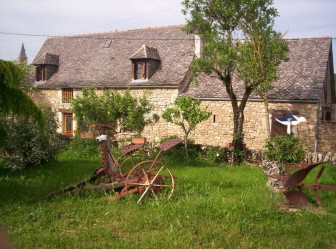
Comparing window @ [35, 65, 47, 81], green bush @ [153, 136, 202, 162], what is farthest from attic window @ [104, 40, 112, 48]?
green bush @ [153, 136, 202, 162]

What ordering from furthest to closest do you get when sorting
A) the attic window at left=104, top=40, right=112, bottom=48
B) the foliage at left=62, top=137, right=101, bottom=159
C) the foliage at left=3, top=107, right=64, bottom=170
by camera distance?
the attic window at left=104, top=40, right=112, bottom=48 → the foliage at left=62, top=137, right=101, bottom=159 → the foliage at left=3, top=107, right=64, bottom=170

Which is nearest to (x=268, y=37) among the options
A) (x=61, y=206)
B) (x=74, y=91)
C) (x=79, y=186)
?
(x=79, y=186)

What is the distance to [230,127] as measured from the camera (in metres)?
17.7

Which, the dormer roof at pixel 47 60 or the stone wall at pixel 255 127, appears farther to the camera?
the dormer roof at pixel 47 60

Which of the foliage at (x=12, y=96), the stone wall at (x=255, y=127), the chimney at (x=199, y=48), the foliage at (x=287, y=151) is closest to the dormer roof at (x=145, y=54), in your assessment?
the chimney at (x=199, y=48)

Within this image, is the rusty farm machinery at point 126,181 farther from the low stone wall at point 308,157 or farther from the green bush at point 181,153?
the low stone wall at point 308,157

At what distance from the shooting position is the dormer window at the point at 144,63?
20291mm

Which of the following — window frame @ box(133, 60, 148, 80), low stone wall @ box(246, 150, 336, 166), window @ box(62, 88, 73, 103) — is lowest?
low stone wall @ box(246, 150, 336, 166)

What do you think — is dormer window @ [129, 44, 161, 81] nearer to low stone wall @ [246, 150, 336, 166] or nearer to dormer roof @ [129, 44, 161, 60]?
dormer roof @ [129, 44, 161, 60]

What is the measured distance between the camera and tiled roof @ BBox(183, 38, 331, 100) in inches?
645

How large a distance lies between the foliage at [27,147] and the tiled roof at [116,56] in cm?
851

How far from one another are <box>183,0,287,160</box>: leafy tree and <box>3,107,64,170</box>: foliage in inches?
254

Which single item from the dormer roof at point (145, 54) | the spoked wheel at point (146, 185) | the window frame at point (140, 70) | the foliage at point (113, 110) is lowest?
the spoked wheel at point (146, 185)

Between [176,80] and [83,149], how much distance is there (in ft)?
20.5
